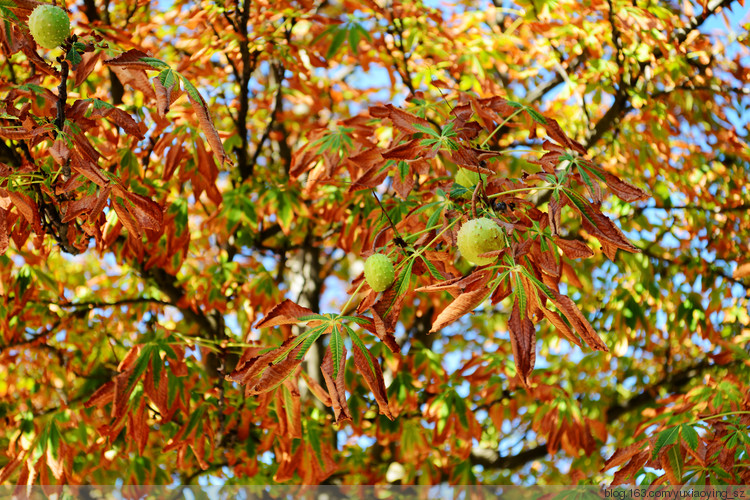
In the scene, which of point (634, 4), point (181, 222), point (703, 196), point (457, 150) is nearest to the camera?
point (457, 150)

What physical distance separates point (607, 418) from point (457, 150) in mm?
2576

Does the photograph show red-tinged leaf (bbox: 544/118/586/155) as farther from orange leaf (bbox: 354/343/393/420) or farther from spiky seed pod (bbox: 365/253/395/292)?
orange leaf (bbox: 354/343/393/420)

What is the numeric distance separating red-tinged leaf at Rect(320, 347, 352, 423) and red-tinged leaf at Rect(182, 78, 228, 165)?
0.47 meters

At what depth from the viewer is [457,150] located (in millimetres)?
1399

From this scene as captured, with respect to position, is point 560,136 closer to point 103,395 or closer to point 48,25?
point 48,25

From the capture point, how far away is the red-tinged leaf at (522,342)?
3.58ft

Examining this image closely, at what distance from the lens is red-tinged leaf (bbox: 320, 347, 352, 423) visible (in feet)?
3.76

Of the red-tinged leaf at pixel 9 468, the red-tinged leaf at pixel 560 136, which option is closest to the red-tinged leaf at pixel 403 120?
the red-tinged leaf at pixel 560 136

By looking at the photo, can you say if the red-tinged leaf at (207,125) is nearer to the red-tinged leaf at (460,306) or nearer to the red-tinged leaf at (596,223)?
the red-tinged leaf at (460,306)

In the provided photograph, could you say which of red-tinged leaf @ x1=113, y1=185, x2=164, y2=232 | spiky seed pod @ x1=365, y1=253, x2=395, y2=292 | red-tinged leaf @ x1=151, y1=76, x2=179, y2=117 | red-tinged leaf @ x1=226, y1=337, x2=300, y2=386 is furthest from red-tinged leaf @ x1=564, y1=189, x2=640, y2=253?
red-tinged leaf @ x1=113, y1=185, x2=164, y2=232

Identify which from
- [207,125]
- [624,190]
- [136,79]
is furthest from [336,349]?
[136,79]

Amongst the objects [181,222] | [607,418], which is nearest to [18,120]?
[181,222]

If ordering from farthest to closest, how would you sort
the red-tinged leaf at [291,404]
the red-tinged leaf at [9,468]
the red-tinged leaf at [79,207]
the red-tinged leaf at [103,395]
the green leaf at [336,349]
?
the red-tinged leaf at [9,468] → the red-tinged leaf at [103,395] → the red-tinged leaf at [291,404] → the red-tinged leaf at [79,207] → the green leaf at [336,349]

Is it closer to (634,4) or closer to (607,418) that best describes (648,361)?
(607,418)
